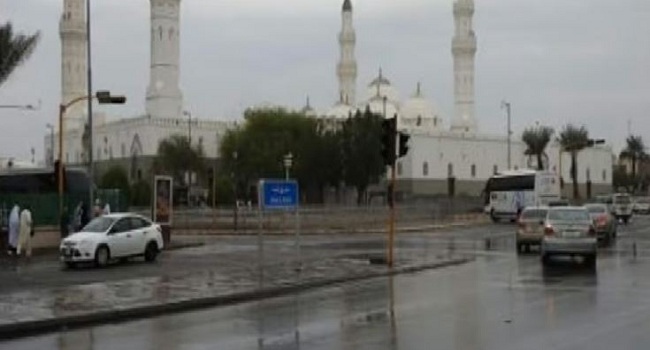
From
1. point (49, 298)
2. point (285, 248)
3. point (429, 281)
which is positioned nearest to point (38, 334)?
point (49, 298)

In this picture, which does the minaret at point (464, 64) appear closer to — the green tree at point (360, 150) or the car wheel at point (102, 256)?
the green tree at point (360, 150)

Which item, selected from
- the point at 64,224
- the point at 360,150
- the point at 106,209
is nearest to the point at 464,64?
the point at 360,150

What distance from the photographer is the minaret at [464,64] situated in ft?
406

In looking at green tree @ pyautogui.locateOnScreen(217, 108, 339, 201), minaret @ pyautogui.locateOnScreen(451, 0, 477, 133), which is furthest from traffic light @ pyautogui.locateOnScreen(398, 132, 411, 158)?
minaret @ pyautogui.locateOnScreen(451, 0, 477, 133)

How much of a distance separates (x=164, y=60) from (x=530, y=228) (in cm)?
7689

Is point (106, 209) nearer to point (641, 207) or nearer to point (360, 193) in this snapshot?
point (641, 207)

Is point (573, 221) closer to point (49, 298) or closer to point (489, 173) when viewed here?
point (49, 298)

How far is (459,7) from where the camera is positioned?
123 metres

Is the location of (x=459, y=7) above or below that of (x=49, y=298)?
above

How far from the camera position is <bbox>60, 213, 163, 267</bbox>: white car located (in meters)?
28.0

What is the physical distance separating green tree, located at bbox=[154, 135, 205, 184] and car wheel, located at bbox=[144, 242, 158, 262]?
7083cm

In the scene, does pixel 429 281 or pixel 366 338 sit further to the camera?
pixel 429 281

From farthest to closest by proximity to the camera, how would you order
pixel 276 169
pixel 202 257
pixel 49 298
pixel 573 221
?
1. pixel 276 169
2. pixel 202 257
3. pixel 573 221
4. pixel 49 298

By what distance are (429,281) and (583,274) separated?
4.14m
